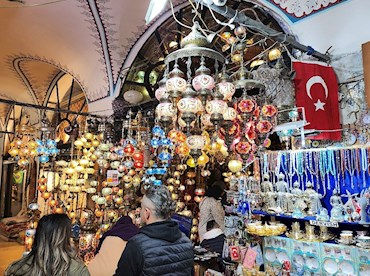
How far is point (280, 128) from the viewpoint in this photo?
10.7 ft

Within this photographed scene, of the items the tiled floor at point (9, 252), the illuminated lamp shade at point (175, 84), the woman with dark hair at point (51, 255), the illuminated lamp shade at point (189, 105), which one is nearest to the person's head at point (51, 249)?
the woman with dark hair at point (51, 255)

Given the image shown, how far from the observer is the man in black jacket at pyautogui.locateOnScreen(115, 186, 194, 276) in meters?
1.57

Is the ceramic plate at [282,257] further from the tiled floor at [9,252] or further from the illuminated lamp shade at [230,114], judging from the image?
the tiled floor at [9,252]

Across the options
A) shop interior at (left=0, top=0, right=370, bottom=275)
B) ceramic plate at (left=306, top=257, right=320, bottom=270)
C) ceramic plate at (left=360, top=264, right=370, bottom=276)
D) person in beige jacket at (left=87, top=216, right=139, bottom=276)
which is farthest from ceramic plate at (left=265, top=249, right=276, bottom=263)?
person in beige jacket at (left=87, top=216, right=139, bottom=276)

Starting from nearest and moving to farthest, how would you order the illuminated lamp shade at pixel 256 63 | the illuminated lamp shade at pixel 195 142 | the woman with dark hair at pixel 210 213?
1. the illuminated lamp shade at pixel 195 142
2. the illuminated lamp shade at pixel 256 63
3. the woman with dark hair at pixel 210 213

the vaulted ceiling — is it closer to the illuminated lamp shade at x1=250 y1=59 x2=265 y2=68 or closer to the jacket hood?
the illuminated lamp shade at x1=250 y1=59 x2=265 y2=68

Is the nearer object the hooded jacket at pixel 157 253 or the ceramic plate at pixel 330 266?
the hooded jacket at pixel 157 253

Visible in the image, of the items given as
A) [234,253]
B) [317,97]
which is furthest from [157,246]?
[317,97]

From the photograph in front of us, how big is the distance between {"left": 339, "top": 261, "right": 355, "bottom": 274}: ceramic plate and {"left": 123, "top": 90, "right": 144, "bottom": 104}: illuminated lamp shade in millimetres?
4282

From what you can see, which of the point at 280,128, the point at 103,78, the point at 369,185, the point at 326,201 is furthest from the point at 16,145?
→ the point at 369,185

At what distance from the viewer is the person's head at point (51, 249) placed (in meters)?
1.52

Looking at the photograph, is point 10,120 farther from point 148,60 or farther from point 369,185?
point 369,185

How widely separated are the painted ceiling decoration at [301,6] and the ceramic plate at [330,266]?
2727mm

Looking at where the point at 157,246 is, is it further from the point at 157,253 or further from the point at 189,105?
the point at 189,105
